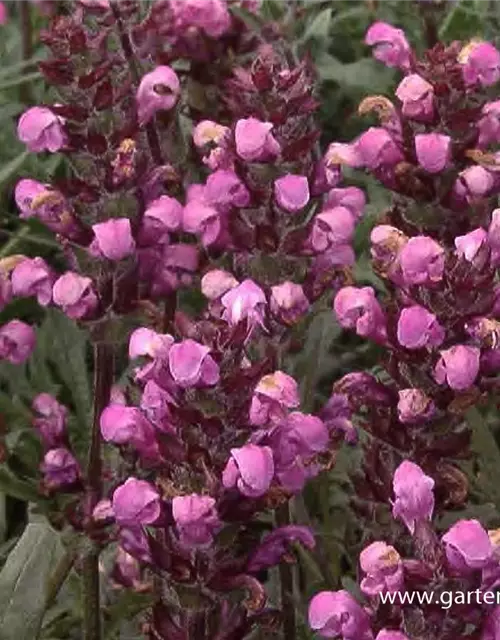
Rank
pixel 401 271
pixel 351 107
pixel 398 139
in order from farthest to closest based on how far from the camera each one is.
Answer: pixel 351 107 → pixel 398 139 → pixel 401 271

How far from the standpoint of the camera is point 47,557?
148 cm

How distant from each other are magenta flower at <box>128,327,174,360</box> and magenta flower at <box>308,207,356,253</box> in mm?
212

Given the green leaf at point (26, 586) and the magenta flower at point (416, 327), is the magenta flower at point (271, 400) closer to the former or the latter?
the magenta flower at point (416, 327)

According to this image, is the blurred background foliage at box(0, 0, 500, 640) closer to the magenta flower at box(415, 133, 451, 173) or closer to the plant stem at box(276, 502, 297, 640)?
the plant stem at box(276, 502, 297, 640)

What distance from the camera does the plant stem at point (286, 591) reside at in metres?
1.54

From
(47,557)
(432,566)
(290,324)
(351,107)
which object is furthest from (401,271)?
(351,107)

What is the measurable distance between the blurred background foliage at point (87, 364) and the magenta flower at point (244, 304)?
30cm

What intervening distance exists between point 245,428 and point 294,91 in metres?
0.35

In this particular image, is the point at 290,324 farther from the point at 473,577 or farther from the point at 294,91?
the point at 473,577

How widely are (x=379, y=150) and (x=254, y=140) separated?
0.15 m

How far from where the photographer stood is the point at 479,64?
1549mm

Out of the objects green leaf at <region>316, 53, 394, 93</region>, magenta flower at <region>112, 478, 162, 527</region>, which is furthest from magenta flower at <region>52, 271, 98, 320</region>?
green leaf at <region>316, 53, 394, 93</region>

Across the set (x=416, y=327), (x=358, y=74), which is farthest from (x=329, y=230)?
(x=358, y=74)

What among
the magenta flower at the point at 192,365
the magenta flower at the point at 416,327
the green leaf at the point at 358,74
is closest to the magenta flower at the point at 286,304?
the magenta flower at the point at 416,327
